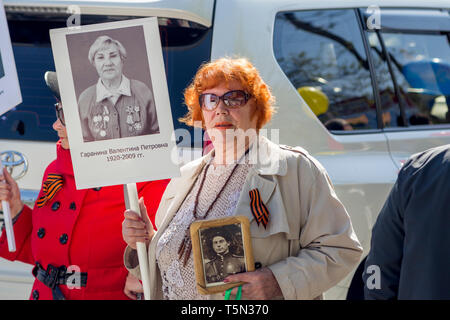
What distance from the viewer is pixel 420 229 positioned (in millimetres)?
1783

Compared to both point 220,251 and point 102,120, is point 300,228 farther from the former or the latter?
point 102,120

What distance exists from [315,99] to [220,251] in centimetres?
139

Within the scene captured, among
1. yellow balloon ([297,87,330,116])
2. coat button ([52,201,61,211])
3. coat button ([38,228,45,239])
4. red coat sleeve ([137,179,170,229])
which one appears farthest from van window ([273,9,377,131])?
coat button ([38,228,45,239])

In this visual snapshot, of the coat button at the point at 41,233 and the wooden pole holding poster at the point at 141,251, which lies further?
the coat button at the point at 41,233

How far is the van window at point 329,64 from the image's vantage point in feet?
10.8

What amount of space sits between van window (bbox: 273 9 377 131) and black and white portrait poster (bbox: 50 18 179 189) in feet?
3.91

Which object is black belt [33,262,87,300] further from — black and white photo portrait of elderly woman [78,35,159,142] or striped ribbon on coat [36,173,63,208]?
black and white photo portrait of elderly woman [78,35,159,142]

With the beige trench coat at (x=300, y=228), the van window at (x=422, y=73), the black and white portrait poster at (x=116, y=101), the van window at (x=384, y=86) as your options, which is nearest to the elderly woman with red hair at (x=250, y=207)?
the beige trench coat at (x=300, y=228)

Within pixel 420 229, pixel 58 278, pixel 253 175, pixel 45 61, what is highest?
pixel 45 61

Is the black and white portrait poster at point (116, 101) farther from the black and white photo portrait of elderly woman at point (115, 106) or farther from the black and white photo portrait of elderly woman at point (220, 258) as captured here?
→ the black and white photo portrait of elderly woman at point (220, 258)

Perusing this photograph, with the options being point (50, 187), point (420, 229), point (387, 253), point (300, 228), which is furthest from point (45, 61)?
point (420, 229)

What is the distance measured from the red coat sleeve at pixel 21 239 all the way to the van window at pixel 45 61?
1.84ft

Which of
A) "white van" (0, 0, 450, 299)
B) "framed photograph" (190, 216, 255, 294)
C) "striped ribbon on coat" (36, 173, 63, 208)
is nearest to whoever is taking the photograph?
"framed photograph" (190, 216, 255, 294)

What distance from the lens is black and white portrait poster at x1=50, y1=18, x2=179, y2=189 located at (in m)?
2.17
